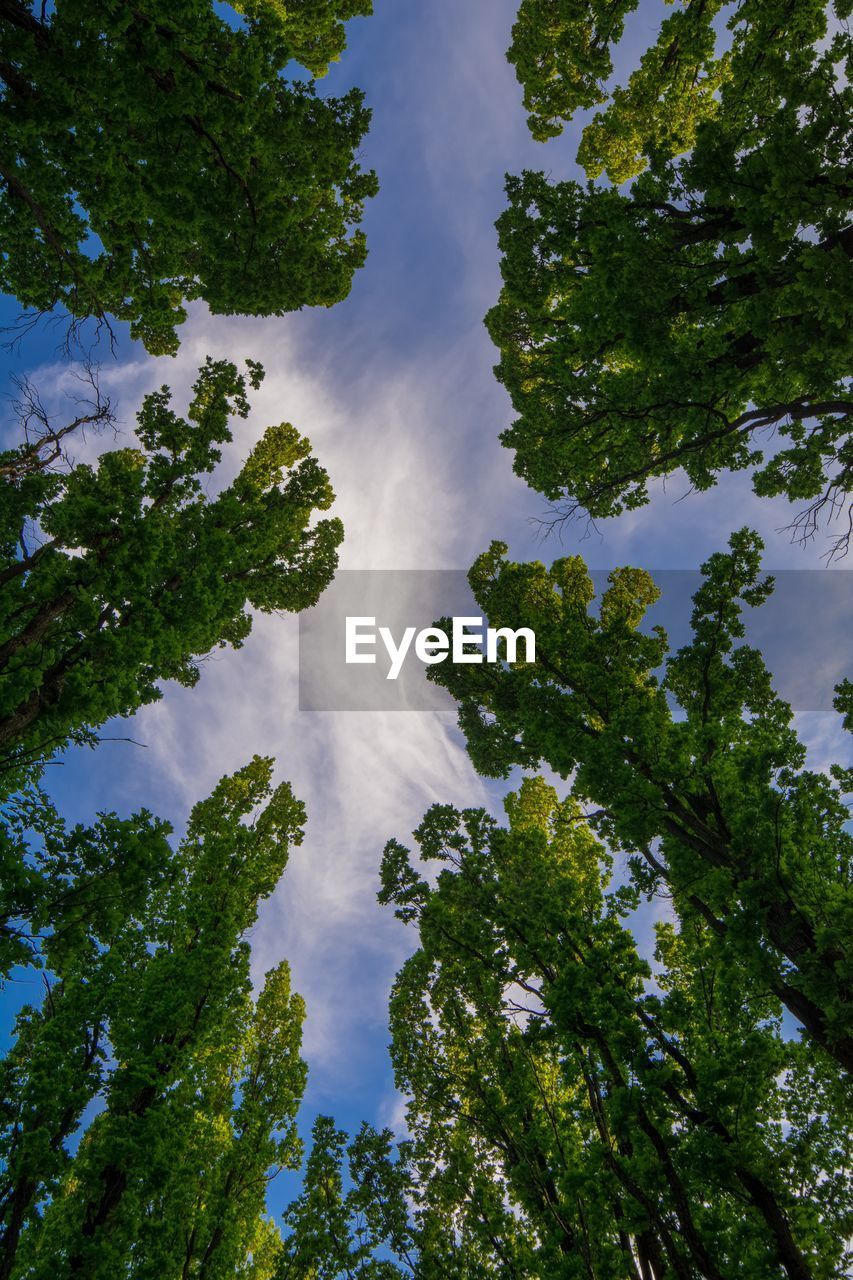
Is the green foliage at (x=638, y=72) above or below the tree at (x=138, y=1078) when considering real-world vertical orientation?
above

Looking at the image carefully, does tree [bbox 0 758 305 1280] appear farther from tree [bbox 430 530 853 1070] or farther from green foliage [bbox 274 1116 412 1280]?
tree [bbox 430 530 853 1070]

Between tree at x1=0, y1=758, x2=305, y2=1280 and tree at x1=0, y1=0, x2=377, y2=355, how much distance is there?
732 centimetres

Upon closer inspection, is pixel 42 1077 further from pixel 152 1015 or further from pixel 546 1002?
pixel 546 1002

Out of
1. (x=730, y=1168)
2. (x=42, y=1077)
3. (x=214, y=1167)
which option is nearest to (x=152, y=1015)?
(x=42, y=1077)

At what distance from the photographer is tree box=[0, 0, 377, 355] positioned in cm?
591

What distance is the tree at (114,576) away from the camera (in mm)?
6008

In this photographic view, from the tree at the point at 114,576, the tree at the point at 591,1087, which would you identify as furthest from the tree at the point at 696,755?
the tree at the point at 114,576

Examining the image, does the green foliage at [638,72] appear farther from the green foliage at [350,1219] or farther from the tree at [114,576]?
the green foliage at [350,1219]

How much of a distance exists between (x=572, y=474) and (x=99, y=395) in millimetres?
7998

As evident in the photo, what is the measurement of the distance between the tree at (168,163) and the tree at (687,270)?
3.10 metres

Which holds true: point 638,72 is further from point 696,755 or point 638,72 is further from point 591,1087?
point 591,1087

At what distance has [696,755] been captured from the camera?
8.30 metres

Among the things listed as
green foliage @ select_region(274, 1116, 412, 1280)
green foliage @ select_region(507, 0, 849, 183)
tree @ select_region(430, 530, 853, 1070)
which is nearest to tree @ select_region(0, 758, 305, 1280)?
green foliage @ select_region(274, 1116, 412, 1280)

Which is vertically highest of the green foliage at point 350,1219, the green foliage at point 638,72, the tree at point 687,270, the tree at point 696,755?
the green foliage at point 638,72
